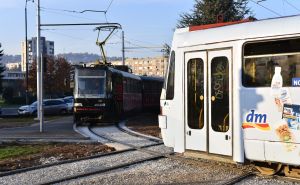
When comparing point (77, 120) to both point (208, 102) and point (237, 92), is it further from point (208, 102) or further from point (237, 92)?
point (237, 92)

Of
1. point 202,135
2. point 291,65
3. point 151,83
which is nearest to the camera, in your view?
point 291,65

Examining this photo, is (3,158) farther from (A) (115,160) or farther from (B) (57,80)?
(B) (57,80)

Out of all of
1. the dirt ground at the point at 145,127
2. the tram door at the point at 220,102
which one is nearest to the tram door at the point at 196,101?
the tram door at the point at 220,102

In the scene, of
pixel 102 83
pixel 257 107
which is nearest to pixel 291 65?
pixel 257 107

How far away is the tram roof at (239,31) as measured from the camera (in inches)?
390

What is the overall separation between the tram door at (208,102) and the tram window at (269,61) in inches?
20.1

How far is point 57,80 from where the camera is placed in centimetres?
8294

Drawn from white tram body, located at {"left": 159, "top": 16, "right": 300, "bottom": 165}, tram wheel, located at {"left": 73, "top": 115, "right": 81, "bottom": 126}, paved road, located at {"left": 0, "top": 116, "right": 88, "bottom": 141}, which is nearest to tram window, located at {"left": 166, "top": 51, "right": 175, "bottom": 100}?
white tram body, located at {"left": 159, "top": 16, "right": 300, "bottom": 165}

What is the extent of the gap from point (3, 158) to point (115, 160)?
3.38 m

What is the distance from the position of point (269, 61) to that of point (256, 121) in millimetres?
1146

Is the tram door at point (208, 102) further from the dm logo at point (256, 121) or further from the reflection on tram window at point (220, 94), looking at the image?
the dm logo at point (256, 121)

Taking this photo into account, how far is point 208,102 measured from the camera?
37.4ft

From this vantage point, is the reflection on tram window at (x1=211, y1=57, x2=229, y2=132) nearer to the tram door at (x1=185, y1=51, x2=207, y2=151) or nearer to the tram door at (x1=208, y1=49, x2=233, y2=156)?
the tram door at (x1=208, y1=49, x2=233, y2=156)

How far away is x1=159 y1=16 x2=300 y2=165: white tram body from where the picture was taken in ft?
32.3
